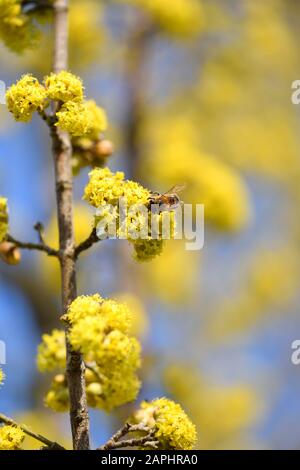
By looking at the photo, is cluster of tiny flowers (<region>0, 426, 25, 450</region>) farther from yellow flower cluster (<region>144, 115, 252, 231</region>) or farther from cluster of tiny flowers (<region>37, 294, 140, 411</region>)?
yellow flower cluster (<region>144, 115, 252, 231</region>)

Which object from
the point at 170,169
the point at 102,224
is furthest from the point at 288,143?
the point at 102,224

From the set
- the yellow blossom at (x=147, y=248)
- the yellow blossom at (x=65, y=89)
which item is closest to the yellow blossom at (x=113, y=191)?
the yellow blossom at (x=147, y=248)

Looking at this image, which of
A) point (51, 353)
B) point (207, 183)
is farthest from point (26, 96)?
point (207, 183)

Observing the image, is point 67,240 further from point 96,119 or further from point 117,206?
point 96,119

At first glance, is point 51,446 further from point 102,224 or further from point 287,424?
point 287,424

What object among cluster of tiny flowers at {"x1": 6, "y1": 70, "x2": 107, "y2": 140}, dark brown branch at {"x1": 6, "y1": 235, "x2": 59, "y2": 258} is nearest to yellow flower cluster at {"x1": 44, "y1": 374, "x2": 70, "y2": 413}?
dark brown branch at {"x1": 6, "y1": 235, "x2": 59, "y2": 258}
